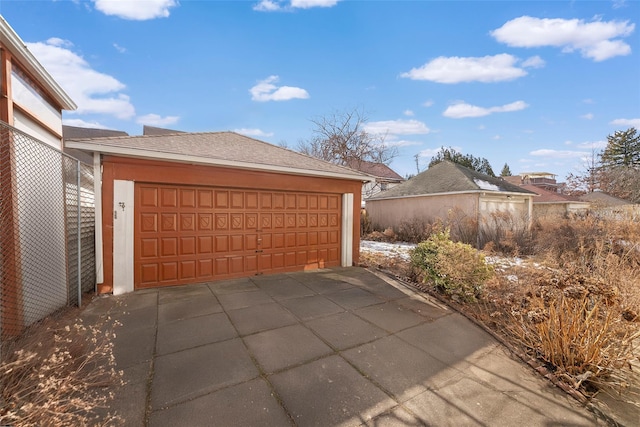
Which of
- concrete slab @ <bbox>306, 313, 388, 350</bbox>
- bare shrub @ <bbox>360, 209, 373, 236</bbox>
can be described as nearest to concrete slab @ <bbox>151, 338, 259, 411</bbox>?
concrete slab @ <bbox>306, 313, 388, 350</bbox>

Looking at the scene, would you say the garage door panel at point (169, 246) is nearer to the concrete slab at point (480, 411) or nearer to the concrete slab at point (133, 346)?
the concrete slab at point (133, 346)

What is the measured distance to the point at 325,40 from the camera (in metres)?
9.38

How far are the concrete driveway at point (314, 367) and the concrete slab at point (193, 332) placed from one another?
0.01m

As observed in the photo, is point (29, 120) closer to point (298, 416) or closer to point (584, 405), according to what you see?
point (298, 416)

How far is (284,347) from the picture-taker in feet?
9.97

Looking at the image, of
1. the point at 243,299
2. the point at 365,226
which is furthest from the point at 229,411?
the point at 365,226

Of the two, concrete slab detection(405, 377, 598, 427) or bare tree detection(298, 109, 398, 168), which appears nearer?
concrete slab detection(405, 377, 598, 427)

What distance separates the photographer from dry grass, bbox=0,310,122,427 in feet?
5.19

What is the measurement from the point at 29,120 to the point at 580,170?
39630 mm

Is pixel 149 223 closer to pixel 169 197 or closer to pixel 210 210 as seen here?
pixel 169 197

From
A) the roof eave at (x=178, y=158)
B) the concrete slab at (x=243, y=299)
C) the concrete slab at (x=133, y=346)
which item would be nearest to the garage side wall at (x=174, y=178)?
the roof eave at (x=178, y=158)

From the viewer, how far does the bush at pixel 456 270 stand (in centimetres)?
466

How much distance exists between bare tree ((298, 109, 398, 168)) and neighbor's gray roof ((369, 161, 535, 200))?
5550 mm

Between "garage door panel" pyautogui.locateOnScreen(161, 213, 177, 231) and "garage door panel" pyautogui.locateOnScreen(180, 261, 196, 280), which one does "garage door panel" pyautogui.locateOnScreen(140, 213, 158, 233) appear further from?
"garage door panel" pyautogui.locateOnScreen(180, 261, 196, 280)
